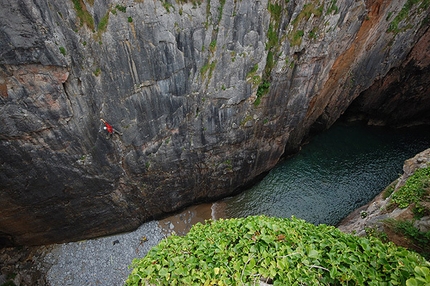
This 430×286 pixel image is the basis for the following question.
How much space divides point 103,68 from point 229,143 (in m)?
7.93

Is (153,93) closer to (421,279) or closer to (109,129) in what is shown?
(109,129)

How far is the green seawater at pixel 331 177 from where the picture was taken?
1620 centimetres

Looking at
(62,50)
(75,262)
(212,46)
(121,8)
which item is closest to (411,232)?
(212,46)

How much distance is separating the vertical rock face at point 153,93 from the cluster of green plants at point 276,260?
7.83 meters

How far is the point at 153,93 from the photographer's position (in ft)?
37.6

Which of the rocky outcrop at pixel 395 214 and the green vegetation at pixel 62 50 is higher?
the green vegetation at pixel 62 50

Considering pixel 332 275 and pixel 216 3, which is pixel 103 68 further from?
pixel 332 275

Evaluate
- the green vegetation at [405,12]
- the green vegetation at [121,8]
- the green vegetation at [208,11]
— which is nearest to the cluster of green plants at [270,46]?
the green vegetation at [208,11]

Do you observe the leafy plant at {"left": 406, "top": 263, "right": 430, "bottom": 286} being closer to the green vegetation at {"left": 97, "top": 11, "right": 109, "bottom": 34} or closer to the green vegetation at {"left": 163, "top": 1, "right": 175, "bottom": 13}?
the green vegetation at {"left": 163, "top": 1, "right": 175, "bottom": 13}

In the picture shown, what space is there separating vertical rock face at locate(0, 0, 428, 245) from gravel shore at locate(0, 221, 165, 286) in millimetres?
702

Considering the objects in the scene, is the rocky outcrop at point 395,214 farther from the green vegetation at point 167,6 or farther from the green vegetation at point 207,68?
the green vegetation at point 167,6

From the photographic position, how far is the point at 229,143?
48.7 ft

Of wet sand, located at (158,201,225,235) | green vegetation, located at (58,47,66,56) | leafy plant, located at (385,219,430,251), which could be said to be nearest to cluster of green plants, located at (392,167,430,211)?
leafy plant, located at (385,219,430,251)

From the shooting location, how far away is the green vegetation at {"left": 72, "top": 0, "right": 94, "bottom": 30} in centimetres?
888
